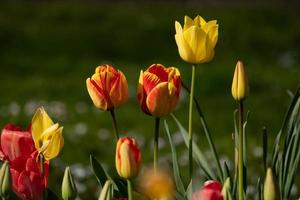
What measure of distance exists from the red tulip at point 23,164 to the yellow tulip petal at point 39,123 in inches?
0.6

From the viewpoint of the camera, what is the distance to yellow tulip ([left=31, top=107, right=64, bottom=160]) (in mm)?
1533

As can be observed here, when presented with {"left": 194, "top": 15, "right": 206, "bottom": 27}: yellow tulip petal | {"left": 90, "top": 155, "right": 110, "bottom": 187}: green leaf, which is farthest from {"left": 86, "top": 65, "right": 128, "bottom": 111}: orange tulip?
{"left": 194, "top": 15, "right": 206, "bottom": 27}: yellow tulip petal

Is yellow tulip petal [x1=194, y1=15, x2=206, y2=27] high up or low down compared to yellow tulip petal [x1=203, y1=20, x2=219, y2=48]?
up

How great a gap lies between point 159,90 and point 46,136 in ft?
0.66

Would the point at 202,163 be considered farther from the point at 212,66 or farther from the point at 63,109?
the point at 212,66

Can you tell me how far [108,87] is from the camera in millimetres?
1675

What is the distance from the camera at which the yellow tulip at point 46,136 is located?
1.53 meters

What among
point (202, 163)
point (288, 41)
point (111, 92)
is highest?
point (111, 92)

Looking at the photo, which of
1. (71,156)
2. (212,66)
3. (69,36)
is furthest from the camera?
(69,36)

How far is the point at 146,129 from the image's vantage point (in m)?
7.13

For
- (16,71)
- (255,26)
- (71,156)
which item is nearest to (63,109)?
(71,156)

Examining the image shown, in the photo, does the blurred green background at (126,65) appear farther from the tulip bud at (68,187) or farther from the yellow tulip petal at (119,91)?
the tulip bud at (68,187)

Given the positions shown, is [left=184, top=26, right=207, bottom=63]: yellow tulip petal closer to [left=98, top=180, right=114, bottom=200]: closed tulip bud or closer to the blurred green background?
[left=98, top=180, right=114, bottom=200]: closed tulip bud

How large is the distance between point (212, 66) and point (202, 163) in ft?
27.0
